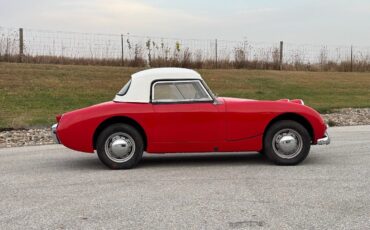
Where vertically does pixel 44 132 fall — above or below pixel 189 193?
above

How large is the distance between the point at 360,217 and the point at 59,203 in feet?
9.98

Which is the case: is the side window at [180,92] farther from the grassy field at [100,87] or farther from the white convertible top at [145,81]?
the grassy field at [100,87]

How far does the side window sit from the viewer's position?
8016 mm

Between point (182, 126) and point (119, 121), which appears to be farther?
point (119, 121)

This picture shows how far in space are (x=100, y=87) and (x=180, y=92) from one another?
1267cm

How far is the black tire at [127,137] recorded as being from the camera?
309 inches

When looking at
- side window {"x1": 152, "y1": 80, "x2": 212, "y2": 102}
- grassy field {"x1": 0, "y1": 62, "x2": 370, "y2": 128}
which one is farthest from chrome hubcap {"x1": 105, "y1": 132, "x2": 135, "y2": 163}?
grassy field {"x1": 0, "y1": 62, "x2": 370, "y2": 128}

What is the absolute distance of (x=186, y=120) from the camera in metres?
7.86

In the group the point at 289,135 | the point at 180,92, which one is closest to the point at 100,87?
the point at 180,92

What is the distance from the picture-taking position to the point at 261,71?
27.3 m

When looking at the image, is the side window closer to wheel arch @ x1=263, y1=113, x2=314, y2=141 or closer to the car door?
the car door

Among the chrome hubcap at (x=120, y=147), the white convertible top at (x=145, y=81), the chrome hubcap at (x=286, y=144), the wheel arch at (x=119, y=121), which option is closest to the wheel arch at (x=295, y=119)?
the chrome hubcap at (x=286, y=144)

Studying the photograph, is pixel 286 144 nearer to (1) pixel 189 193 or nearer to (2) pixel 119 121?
(1) pixel 189 193

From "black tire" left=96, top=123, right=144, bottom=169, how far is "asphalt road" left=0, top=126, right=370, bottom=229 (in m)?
0.16
